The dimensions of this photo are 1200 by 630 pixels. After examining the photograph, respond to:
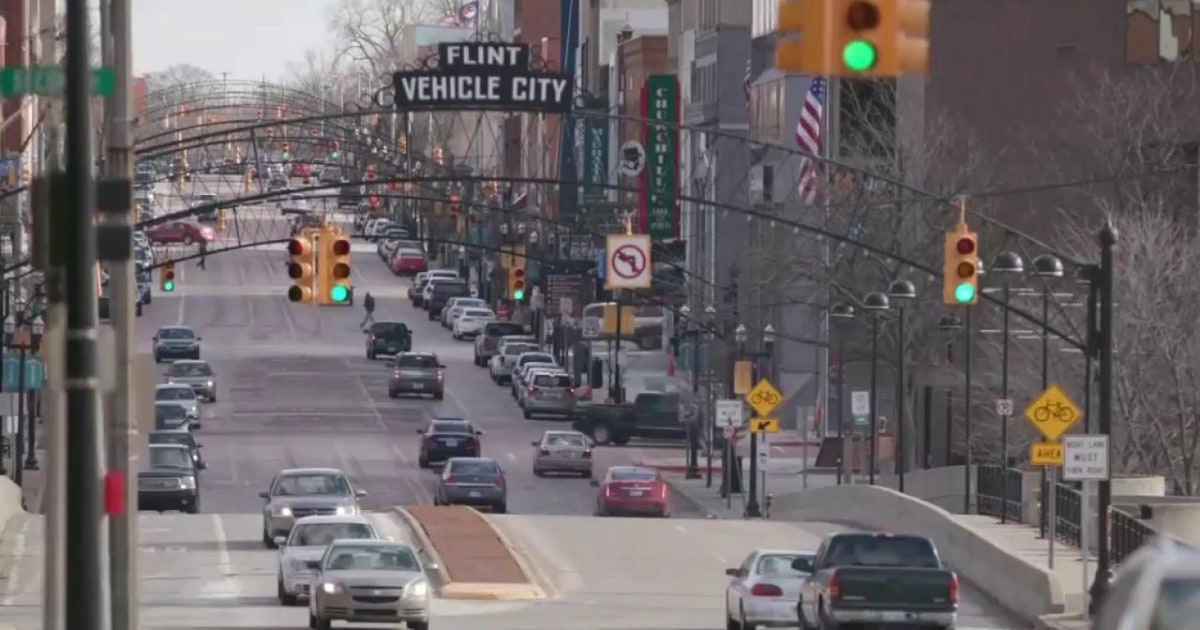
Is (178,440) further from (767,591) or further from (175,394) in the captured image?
(767,591)

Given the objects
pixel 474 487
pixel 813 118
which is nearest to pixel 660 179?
pixel 813 118

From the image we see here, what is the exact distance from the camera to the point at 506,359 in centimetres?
8781

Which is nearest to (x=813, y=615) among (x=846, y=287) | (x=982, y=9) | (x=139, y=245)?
(x=846, y=287)

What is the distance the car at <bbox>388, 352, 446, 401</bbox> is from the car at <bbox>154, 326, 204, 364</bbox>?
8.88m

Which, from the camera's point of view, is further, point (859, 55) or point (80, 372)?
point (859, 55)

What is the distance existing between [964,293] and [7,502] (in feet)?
72.5

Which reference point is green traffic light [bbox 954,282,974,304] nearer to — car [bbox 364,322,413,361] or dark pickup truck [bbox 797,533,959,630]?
dark pickup truck [bbox 797,533,959,630]

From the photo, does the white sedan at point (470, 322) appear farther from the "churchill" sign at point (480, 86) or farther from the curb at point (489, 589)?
the "churchill" sign at point (480, 86)

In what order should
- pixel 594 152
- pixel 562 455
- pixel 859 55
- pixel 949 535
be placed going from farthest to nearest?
1. pixel 594 152
2. pixel 562 455
3. pixel 949 535
4. pixel 859 55

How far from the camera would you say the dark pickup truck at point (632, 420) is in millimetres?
74312

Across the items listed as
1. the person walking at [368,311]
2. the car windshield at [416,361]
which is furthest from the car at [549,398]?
the person walking at [368,311]

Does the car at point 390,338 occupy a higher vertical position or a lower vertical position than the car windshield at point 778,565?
higher

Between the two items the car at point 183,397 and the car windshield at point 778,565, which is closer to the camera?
the car windshield at point 778,565

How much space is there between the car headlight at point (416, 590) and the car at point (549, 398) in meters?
47.2
